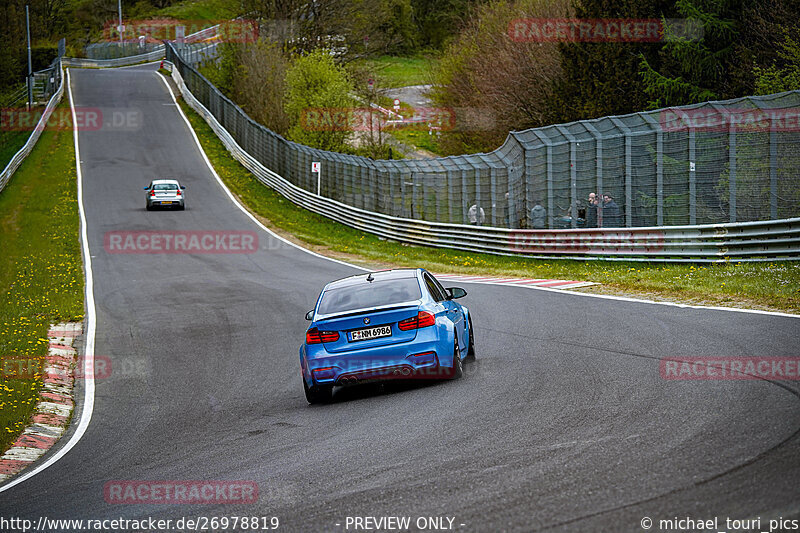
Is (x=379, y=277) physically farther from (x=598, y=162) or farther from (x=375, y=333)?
(x=598, y=162)

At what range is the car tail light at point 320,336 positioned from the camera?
10625 millimetres

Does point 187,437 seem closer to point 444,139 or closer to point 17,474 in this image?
point 17,474

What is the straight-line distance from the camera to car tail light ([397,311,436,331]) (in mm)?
10500

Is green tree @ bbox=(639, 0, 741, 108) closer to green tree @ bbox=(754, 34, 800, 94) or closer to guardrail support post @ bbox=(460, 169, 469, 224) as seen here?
green tree @ bbox=(754, 34, 800, 94)

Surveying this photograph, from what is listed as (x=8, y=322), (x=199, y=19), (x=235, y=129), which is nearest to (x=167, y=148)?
(x=235, y=129)

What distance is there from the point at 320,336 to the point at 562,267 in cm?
1378

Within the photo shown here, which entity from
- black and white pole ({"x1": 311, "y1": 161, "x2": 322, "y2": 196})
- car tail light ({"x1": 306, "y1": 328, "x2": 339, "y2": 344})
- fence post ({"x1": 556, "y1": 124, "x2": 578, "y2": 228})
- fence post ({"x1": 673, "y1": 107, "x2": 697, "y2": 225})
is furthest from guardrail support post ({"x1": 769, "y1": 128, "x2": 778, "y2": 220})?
black and white pole ({"x1": 311, "y1": 161, "x2": 322, "y2": 196})

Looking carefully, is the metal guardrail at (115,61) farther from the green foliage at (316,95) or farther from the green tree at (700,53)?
the green tree at (700,53)

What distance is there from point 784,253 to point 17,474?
46.8 ft

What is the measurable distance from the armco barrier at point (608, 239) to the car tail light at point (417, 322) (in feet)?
32.2

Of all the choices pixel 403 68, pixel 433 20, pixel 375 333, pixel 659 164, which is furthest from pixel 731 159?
pixel 403 68

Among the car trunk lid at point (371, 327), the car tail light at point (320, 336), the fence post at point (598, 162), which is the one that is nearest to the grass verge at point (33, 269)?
the car tail light at point (320, 336)

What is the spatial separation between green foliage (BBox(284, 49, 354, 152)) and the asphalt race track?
3075cm

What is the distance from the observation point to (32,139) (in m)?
56.9
